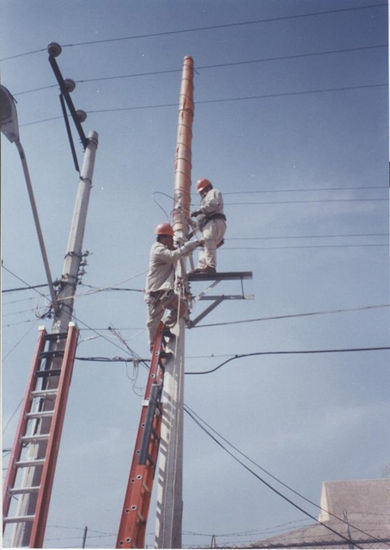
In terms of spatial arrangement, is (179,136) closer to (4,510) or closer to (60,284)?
(60,284)

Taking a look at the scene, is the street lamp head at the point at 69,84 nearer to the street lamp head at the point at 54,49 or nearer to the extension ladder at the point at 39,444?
the street lamp head at the point at 54,49

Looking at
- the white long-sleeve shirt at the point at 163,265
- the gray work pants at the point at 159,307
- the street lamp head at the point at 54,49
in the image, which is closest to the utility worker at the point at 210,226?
the white long-sleeve shirt at the point at 163,265

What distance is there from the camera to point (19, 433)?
6445 mm

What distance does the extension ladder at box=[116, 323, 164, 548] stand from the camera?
532 cm

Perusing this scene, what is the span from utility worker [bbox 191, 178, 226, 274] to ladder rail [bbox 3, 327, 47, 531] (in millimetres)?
2816

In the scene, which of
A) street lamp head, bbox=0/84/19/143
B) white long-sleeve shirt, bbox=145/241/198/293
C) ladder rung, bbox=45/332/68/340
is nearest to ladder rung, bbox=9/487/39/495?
ladder rung, bbox=45/332/68/340

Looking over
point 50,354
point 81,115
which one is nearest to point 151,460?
point 50,354

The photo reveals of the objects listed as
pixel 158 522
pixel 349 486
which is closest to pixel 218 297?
pixel 158 522

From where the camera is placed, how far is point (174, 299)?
289 inches

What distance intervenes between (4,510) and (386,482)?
3107cm

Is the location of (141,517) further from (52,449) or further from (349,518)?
(349,518)

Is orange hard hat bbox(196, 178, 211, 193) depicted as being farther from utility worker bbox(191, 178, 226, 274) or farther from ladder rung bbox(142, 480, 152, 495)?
ladder rung bbox(142, 480, 152, 495)

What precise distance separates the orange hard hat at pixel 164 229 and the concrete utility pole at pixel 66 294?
238 cm

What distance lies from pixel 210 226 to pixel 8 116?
345 centimetres
